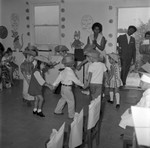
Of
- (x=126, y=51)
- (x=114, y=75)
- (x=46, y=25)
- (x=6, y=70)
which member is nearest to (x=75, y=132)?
(x=114, y=75)

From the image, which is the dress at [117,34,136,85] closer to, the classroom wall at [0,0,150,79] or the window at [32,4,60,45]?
the classroom wall at [0,0,150,79]

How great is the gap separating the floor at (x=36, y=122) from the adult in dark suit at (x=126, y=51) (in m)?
0.85

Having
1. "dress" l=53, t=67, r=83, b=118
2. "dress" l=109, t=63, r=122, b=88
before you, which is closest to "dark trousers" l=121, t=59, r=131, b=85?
"dress" l=109, t=63, r=122, b=88

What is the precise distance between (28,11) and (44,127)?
4382 mm

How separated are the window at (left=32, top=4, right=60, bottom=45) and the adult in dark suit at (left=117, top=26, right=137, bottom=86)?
1855 mm

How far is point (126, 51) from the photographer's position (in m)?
6.22

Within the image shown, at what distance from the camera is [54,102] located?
5219mm

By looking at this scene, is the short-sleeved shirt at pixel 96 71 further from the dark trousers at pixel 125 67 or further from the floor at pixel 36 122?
the dark trousers at pixel 125 67

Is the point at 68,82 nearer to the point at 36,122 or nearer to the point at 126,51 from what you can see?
the point at 36,122

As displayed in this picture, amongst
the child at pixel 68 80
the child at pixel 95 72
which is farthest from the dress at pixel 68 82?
the child at pixel 95 72

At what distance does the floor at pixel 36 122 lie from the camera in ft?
10.9

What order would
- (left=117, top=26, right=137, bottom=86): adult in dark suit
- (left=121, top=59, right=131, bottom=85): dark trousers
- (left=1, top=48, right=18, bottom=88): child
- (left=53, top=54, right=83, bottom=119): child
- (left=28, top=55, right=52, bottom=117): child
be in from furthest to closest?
(left=1, top=48, right=18, bottom=88): child, (left=121, top=59, right=131, bottom=85): dark trousers, (left=117, top=26, right=137, bottom=86): adult in dark suit, (left=28, top=55, right=52, bottom=117): child, (left=53, top=54, right=83, bottom=119): child

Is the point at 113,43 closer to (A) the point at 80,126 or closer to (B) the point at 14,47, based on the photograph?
(B) the point at 14,47

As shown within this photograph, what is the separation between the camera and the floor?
332 cm
